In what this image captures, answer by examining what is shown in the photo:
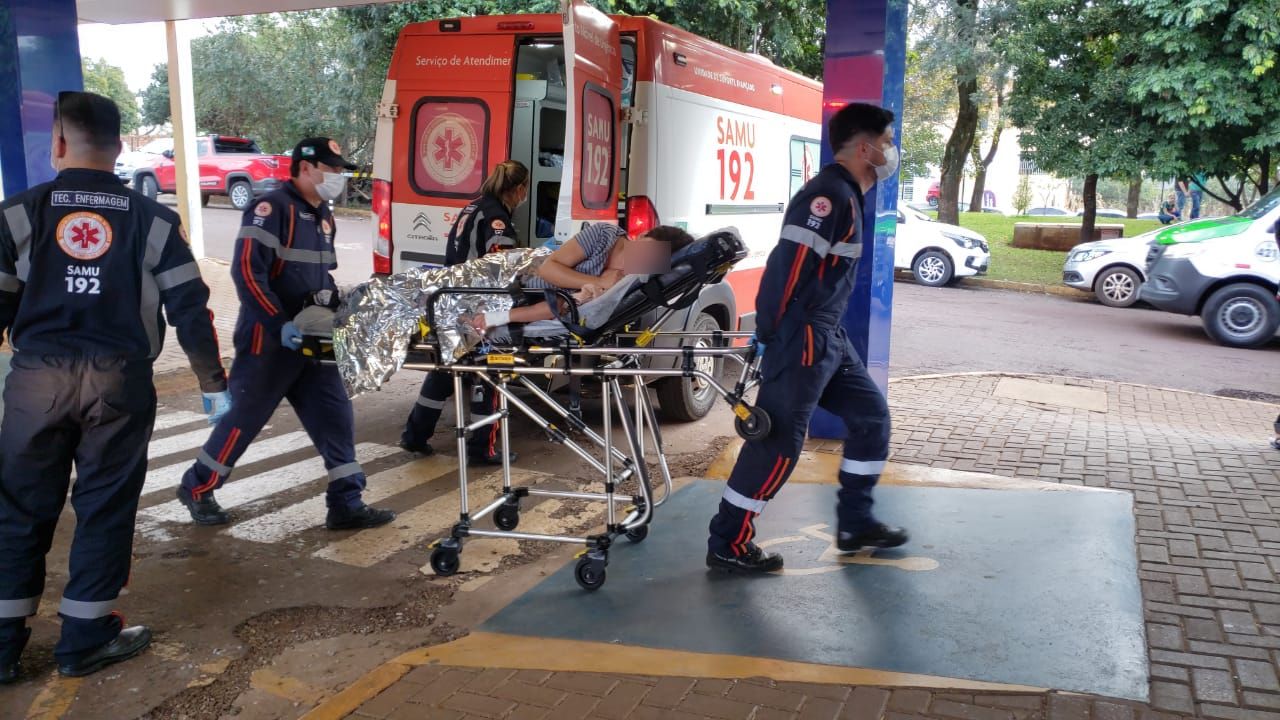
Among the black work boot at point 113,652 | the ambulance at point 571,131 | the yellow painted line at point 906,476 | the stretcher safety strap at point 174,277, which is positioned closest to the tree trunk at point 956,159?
the ambulance at point 571,131

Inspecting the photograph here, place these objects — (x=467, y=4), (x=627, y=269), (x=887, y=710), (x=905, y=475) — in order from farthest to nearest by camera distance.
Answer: (x=467, y=4)
(x=905, y=475)
(x=627, y=269)
(x=887, y=710)

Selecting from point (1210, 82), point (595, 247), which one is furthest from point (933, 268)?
point (595, 247)

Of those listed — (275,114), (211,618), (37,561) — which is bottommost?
(211,618)

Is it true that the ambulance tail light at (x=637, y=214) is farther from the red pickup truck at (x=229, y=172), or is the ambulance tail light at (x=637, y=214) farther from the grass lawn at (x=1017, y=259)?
the red pickup truck at (x=229, y=172)

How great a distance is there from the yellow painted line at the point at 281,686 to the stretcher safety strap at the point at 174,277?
1.46m

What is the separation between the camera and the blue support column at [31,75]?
6.70 metres

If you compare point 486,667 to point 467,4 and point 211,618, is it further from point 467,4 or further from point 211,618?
point 467,4

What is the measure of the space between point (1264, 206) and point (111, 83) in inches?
2114

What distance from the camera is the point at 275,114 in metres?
30.4

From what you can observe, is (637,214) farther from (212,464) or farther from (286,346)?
(212,464)

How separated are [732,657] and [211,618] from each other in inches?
84.9

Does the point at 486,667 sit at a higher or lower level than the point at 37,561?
lower

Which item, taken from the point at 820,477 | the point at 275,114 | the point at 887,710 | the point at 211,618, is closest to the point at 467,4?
the point at 820,477

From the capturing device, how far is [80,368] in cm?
360
